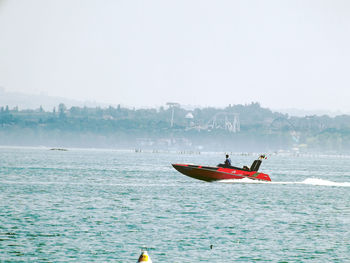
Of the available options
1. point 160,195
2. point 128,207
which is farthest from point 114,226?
point 160,195

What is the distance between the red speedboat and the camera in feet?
275

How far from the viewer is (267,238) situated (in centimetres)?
4244

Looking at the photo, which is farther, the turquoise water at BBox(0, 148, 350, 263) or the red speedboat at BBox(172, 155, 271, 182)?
the red speedboat at BBox(172, 155, 271, 182)

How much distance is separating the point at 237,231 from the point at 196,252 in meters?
9.13

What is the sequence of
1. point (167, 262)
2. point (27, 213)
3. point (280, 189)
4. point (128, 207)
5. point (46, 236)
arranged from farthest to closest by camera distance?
1. point (280, 189)
2. point (128, 207)
3. point (27, 213)
4. point (46, 236)
5. point (167, 262)

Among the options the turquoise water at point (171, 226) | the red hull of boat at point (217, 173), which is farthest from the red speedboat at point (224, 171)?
the turquoise water at point (171, 226)

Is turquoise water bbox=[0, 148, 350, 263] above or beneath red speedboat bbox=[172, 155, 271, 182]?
beneath

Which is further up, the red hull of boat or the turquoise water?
the red hull of boat

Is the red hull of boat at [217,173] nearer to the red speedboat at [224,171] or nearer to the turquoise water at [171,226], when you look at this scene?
the red speedboat at [224,171]

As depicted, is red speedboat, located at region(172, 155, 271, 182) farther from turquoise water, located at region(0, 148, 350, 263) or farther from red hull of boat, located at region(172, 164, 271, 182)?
turquoise water, located at region(0, 148, 350, 263)

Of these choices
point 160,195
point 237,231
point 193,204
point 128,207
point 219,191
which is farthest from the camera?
point 219,191

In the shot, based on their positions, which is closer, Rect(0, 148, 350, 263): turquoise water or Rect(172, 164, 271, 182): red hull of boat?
Rect(0, 148, 350, 263): turquoise water

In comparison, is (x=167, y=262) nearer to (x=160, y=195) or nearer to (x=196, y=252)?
(x=196, y=252)

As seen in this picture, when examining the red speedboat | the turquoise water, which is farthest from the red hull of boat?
the turquoise water
